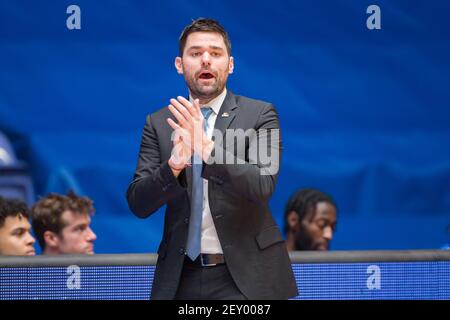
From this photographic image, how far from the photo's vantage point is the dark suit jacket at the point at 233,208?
256 centimetres

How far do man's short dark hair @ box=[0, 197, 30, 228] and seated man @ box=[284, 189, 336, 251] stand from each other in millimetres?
1819

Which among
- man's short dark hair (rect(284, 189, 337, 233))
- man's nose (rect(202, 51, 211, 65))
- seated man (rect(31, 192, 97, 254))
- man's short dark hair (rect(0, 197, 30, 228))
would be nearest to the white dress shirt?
man's nose (rect(202, 51, 211, 65))

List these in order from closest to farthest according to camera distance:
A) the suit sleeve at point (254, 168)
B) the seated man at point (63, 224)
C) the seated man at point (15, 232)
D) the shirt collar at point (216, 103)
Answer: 1. the suit sleeve at point (254, 168)
2. the shirt collar at point (216, 103)
3. the seated man at point (15, 232)
4. the seated man at point (63, 224)

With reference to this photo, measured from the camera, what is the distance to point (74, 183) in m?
5.86

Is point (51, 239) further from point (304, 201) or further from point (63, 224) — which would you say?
point (304, 201)

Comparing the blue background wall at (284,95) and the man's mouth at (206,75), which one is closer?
the man's mouth at (206,75)

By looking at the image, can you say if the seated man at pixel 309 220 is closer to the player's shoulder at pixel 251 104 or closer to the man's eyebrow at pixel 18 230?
the man's eyebrow at pixel 18 230

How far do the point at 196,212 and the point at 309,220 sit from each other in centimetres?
318

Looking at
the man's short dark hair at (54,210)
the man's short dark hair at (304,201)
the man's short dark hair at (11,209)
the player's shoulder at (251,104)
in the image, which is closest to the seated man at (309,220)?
the man's short dark hair at (304,201)

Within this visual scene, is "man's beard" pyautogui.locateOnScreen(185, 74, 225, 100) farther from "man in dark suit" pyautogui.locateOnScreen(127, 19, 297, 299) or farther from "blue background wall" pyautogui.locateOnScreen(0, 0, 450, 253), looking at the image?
"blue background wall" pyautogui.locateOnScreen(0, 0, 450, 253)

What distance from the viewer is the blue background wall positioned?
232 inches

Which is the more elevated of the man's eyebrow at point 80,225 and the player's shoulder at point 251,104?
the player's shoulder at point 251,104

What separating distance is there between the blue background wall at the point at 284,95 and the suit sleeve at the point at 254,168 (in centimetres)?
323
